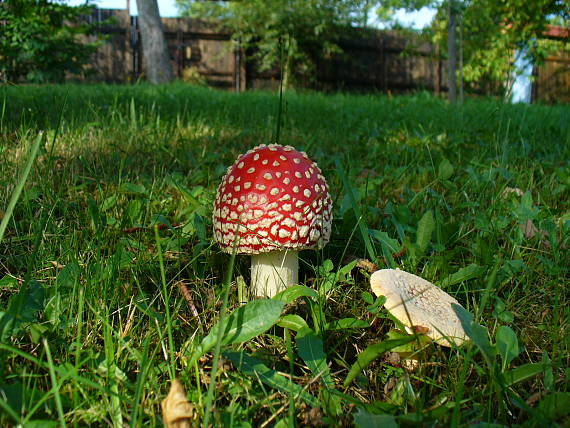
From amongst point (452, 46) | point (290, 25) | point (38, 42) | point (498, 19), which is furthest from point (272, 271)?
→ point (290, 25)

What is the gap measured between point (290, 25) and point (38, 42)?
823cm

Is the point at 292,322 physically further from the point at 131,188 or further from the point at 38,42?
the point at 38,42

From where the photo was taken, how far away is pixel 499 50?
14.5 metres

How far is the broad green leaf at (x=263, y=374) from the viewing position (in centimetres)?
130

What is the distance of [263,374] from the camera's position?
1.35 metres

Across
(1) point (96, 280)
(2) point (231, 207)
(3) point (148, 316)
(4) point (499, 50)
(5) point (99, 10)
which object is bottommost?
(3) point (148, 316)

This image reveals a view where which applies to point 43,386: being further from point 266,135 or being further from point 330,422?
point 266,135

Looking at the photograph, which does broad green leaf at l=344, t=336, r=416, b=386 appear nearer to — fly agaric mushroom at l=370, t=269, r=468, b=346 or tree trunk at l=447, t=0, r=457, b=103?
fly agaric mushroom at l=370, t=269, r=468, b=346

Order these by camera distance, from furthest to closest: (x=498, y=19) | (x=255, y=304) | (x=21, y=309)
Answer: (x=498, y=19) → (x=255, y=304) → (x=21, y=309)

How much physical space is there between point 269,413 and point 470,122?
15.2ft

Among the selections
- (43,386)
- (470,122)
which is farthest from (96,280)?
(470,122)

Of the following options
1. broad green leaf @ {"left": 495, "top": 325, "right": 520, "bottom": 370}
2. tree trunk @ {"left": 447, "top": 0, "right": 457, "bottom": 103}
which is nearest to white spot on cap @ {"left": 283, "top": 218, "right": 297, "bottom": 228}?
broad green leaf @ {"left": 495, "top": 325, "right": 520, "bottom": 370}

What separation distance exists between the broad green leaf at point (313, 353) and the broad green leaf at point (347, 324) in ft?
0.36

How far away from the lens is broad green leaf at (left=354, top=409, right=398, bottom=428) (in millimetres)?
1104
